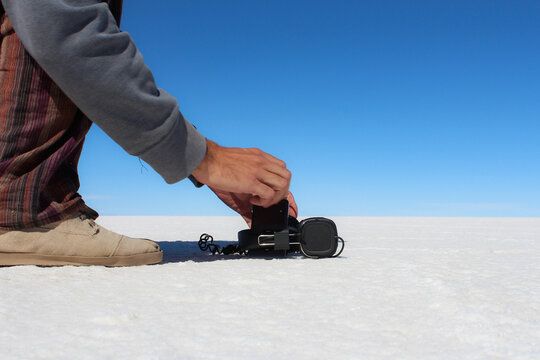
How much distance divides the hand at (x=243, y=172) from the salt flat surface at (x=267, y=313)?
26 cm

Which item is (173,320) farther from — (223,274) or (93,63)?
(93,63)

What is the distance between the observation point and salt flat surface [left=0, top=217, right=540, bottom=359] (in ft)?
2.11

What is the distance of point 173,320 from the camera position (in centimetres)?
78

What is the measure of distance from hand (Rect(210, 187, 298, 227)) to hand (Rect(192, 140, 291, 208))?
0.46 m

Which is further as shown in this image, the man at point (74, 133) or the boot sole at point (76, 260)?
the boot sole at point (76, 260)

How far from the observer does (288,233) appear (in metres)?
1.67

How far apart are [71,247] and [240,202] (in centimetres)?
71

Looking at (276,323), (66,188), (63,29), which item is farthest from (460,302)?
(66,188)

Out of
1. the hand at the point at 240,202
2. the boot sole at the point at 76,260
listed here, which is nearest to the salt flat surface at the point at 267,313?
the boot sole at the point at 76,260

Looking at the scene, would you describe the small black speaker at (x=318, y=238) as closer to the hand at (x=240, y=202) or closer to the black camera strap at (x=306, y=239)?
the black camera strap at (x=306, y=239)

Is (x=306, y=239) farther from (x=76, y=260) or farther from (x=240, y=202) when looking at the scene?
(x=76, y=260)

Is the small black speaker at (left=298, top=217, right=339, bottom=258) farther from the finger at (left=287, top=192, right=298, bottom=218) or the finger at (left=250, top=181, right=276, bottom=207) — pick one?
the finger at (left=250, top=181, right=276, bottom=207)

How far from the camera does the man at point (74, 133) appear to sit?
103cm

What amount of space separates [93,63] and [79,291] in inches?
21.5
